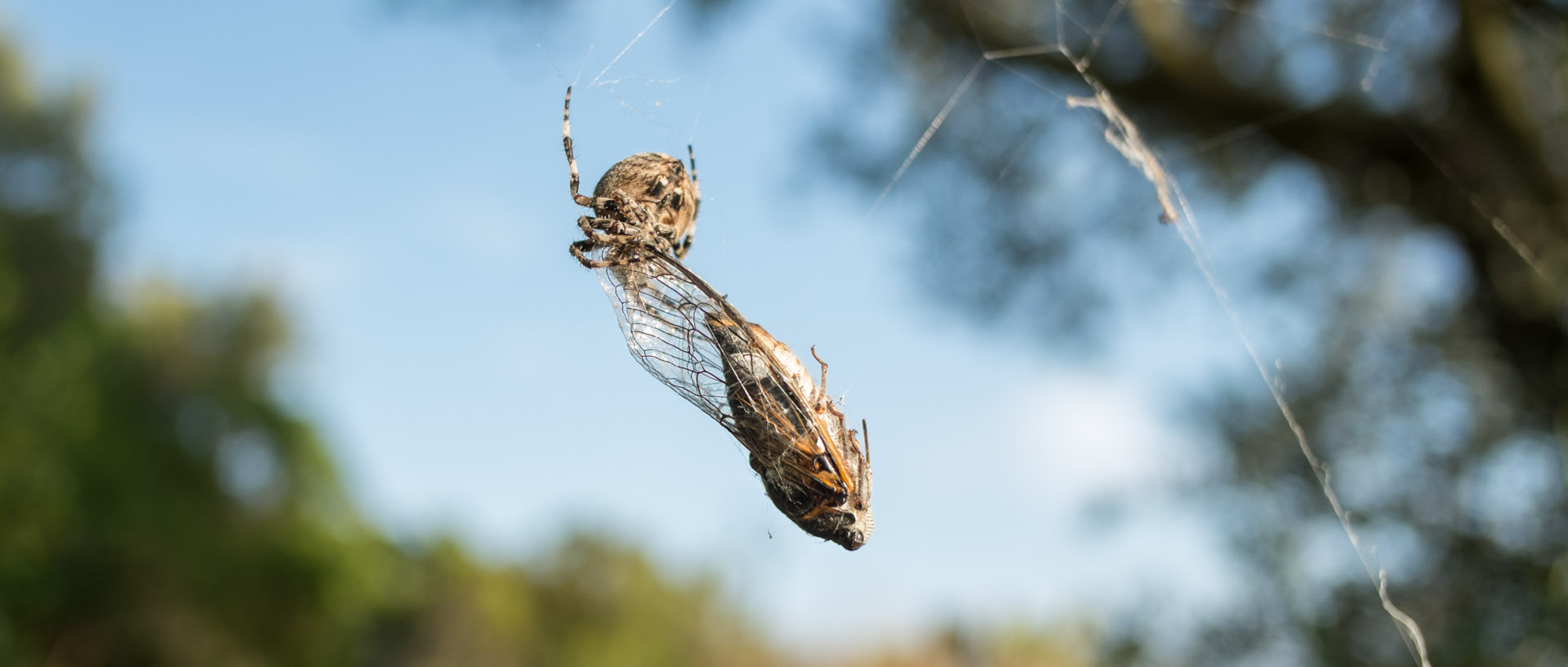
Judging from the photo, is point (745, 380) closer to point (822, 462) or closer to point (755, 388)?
point (755, 388)

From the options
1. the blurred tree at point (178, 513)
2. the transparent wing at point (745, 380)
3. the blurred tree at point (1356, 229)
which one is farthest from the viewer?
the blurred tree at point (178, 513)

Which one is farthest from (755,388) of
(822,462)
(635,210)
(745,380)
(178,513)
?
(178,513)

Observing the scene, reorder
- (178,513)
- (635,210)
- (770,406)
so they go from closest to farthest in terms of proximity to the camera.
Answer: (770,406) < (635,210) < (178,513)

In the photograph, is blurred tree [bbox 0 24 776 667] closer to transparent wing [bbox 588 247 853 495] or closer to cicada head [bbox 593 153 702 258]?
cicada head [bbox 593 153 702 258]

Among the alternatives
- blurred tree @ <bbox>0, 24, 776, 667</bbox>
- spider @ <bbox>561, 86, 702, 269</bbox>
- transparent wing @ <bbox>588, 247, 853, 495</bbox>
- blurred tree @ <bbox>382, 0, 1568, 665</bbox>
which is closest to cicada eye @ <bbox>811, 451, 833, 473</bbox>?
transparent wing @ <bbox>588, 247, 853, 495</bbox>

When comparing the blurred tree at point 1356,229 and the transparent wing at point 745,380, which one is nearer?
the transparent wing at point 745,380

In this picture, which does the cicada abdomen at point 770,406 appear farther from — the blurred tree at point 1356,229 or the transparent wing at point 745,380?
the blurred tree at point 1356,229

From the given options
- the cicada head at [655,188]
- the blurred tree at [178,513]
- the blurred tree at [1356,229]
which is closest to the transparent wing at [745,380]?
the cicada head at [655,188]

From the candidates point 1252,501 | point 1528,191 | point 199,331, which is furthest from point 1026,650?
point 199,331
